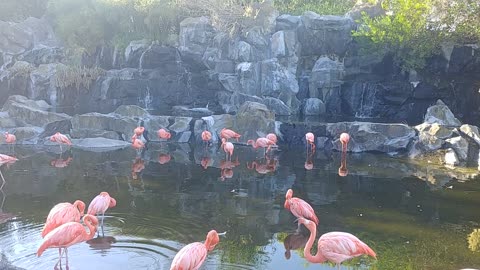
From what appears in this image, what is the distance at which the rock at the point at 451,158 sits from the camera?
34.9ft

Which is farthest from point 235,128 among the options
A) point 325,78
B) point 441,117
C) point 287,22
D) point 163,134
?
point 287,22

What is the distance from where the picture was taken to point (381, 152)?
12195 millimetres

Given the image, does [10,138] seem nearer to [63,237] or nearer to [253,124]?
[253,124]

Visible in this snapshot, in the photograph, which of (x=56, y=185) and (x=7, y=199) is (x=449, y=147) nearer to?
(x=56, y=185)

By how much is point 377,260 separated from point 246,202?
269cm

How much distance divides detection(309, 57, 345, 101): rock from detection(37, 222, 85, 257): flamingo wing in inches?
530

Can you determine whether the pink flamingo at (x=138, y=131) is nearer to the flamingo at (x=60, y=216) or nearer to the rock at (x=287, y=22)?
the flamingo at (x=60, y=216)

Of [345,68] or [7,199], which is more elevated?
[345,68]

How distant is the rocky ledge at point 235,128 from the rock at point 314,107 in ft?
11.5

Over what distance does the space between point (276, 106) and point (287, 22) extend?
11.7 feet

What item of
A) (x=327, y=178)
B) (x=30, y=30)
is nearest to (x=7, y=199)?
(x=327, y=178)

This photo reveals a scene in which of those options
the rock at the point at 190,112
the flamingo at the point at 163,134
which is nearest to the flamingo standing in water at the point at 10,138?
the flamingo at the point at 163,134

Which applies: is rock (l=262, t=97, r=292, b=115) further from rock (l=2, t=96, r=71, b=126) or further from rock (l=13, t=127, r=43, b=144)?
rock (l=13, t=127, r=43, b=144)

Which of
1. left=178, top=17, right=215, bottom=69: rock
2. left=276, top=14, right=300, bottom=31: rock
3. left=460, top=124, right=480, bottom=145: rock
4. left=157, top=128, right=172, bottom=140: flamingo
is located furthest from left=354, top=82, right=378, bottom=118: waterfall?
A: left=157, top=128, right=172, bottom=140: flamingo
